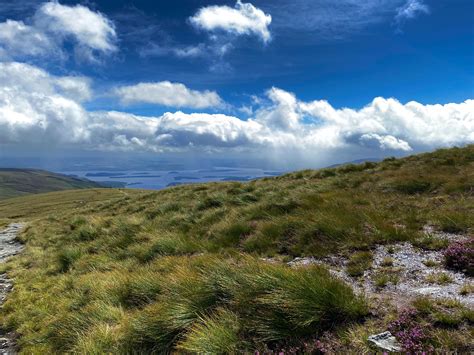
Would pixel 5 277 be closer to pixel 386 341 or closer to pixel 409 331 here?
pixel 386 341

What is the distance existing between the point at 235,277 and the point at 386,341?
305 centimetres

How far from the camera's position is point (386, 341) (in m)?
4.47

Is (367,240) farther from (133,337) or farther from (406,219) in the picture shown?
(133,337)

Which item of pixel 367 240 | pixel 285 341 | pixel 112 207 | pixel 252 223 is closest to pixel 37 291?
A: pixel 252 223

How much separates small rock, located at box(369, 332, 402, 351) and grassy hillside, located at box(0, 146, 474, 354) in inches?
6.5

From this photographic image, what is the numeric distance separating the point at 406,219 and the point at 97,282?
9.94 m

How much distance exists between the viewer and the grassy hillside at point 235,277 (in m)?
5.18

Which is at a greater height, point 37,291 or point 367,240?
point 367,240

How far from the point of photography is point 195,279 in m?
7.02

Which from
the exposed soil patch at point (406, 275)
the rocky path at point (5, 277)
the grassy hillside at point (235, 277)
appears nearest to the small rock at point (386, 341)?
the grassy hillside at point (235, 277)

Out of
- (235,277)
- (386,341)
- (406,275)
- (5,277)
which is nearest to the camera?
(386,341)

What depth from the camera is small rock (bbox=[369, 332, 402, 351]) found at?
4.31 metres

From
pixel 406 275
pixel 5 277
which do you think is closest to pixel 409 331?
pixel 406 275

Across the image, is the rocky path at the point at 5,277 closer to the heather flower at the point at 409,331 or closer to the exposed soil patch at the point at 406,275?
the exposed soil patch at the point at 406,275
